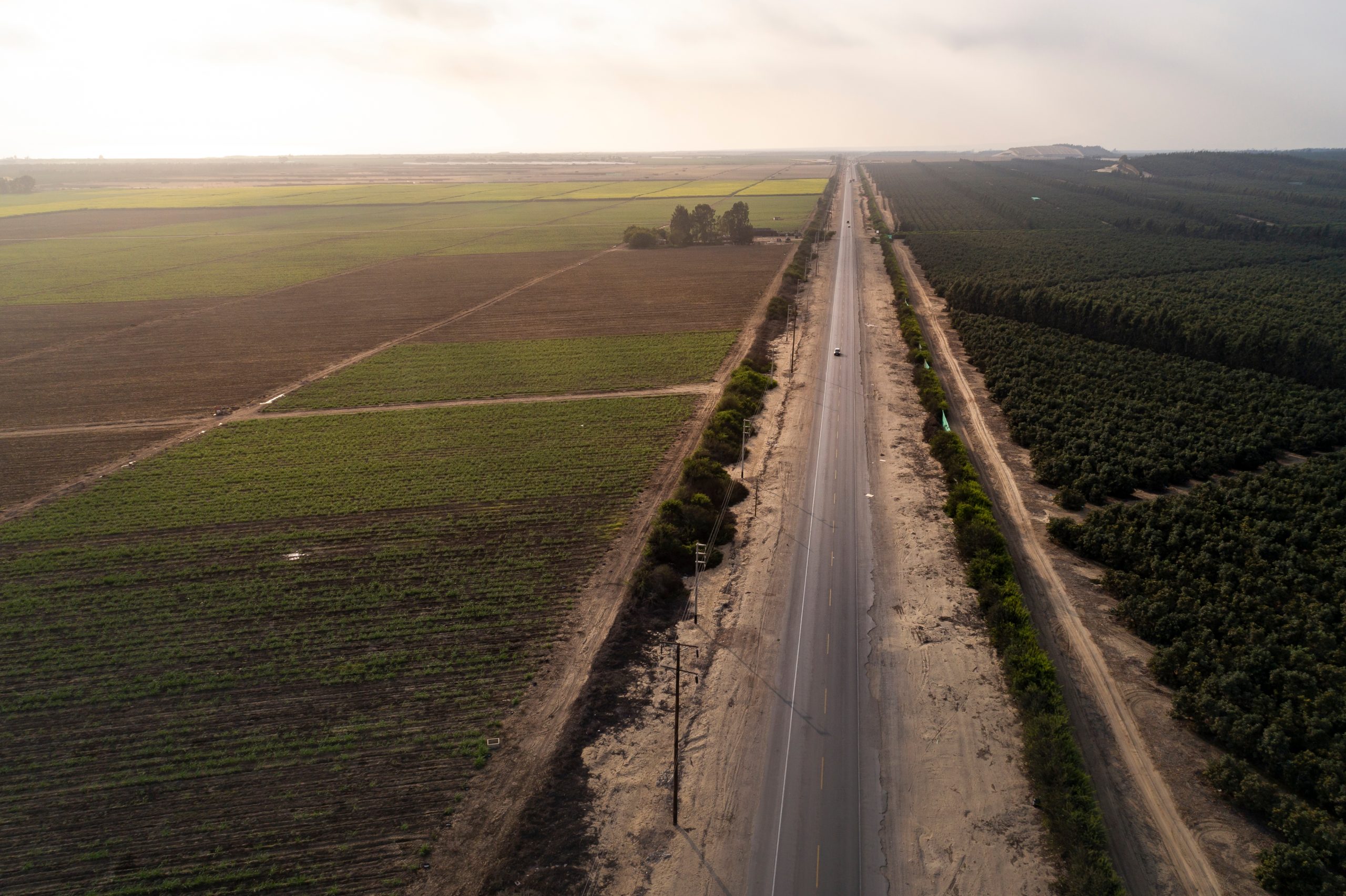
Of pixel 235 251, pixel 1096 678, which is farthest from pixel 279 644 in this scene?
pixel 235 251

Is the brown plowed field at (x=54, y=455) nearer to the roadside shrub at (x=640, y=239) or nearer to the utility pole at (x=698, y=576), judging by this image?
the utility pole at (x=698, y=576)

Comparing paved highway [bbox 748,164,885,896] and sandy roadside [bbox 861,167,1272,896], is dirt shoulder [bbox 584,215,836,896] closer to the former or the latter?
paved highway [bbox 748,164,885,896]

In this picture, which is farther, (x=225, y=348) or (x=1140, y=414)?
(x=225, y=348)

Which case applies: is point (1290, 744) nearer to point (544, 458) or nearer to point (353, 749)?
point (353, 749)

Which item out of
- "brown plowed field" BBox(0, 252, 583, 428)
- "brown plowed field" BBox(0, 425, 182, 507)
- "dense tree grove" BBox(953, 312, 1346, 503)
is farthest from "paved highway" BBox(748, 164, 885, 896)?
"brown plowed field" BBox(0, 252, 583, 428)

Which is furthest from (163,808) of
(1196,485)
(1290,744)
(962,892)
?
(1196,485)

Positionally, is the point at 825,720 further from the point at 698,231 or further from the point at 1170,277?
the point at 698,231
